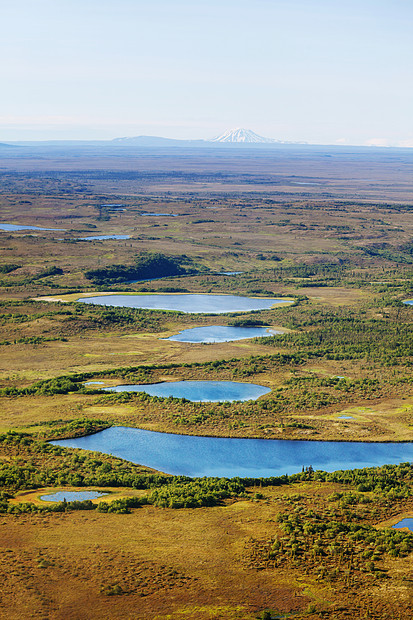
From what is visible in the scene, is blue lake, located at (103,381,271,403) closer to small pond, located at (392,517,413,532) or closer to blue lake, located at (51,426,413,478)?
blue lake, located at (51,426,413,478)

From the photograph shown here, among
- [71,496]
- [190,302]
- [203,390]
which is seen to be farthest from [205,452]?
[190,302]

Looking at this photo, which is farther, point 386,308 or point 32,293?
point 32,293

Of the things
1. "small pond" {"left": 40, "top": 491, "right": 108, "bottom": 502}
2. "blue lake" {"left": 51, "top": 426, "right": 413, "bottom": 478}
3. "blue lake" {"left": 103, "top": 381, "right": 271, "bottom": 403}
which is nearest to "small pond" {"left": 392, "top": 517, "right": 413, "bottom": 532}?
"blue lake" {"left": 51, "top": 426, "right": 413, "bottom": 478}

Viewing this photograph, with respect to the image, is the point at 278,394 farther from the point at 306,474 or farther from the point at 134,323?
the point at 134,323

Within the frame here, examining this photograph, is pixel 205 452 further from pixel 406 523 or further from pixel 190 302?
pixel 190 302

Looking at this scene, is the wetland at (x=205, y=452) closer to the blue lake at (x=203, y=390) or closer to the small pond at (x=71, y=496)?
the small pond at (x=71, y=496)

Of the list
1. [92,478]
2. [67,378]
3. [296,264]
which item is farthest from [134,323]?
[296,264]
